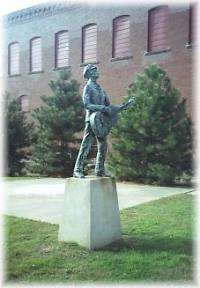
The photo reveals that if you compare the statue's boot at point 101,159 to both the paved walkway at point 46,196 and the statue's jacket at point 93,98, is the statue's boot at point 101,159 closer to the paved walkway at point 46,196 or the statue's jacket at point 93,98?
the statue's jacket at point 93,98

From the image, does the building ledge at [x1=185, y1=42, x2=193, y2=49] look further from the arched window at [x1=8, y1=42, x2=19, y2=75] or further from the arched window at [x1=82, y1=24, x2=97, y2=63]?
the arched window at [x1=8, y1=42, x2=19, y2=75]

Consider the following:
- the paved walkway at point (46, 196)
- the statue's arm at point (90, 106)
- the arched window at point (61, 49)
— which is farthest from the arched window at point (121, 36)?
A: the statue's arm at point (90, 106)

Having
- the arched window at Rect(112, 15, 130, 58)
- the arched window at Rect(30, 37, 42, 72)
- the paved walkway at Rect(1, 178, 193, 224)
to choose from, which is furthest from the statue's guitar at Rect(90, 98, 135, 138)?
the arched window at Rect(30, 37, 42, 72)

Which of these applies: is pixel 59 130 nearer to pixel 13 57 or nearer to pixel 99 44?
pixel 99 44

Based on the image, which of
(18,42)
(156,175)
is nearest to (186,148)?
(156,175)

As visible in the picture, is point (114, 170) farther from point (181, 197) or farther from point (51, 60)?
point (51, 60)

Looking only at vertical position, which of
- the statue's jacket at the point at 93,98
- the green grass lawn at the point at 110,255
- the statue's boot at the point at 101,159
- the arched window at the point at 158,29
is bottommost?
the green grass lawn at the point at 110,255

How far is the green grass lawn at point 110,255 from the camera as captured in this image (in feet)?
18.6

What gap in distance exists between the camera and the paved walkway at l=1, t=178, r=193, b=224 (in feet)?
31.8

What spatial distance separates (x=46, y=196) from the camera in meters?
12.3

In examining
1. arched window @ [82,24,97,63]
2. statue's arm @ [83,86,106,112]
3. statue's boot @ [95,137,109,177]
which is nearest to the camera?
statue's arm @ [83,86,106,112]

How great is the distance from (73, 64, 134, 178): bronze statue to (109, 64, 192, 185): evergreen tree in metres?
7.49

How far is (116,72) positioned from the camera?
24.7 m

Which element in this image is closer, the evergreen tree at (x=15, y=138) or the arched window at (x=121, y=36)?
the evergreen tree at (x=15, y=138)
